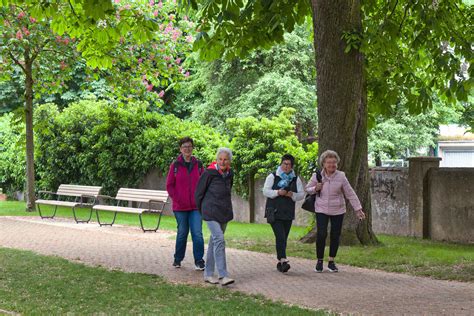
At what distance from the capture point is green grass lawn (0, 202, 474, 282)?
35.0 ft

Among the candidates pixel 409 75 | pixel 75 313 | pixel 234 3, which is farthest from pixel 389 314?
pixel 409 75

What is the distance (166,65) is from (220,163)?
11790 mm

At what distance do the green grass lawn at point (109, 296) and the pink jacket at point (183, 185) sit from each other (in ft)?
4.22

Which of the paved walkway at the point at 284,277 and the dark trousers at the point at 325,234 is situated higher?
the dark trousers at the point at 325,234

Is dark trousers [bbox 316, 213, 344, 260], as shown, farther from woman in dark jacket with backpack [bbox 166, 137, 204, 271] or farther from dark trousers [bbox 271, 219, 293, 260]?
woman in dark jacket with backpack [bbox 166, 137, 204, 271]

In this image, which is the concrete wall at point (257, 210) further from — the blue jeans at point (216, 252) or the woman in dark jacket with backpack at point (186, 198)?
the blue jeans at point (216, 252)

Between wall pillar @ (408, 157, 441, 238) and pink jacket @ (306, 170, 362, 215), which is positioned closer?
pink jacket @ (306, 170, 362, 215)

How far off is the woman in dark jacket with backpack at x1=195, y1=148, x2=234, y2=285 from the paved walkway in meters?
0.36

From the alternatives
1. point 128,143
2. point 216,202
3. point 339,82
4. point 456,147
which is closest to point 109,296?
point 216,202

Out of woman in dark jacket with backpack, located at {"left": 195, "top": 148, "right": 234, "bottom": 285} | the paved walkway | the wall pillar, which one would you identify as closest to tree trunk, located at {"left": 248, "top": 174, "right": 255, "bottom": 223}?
the paved walkway

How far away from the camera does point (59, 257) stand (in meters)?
11.9

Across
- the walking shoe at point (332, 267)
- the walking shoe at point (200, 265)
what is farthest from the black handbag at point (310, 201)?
the walking shoe at point (200, 265)

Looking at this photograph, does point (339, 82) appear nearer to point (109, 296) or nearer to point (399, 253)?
point (399, 253)

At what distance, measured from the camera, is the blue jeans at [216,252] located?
9.32m
